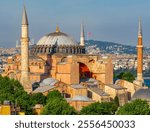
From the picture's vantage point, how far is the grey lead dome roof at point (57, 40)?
46781mm

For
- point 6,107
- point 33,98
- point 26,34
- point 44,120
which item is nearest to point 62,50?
point 26,34

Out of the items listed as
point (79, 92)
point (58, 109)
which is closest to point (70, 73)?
point (79, 92)

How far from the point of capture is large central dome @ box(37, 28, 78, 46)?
46781mm

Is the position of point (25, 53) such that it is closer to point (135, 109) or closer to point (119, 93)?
point (119, 93)

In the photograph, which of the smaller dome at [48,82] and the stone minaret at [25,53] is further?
the smaller dome at [48,82]

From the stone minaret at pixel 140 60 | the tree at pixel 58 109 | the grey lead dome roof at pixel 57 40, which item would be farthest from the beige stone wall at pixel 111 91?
the tree at pixel 58 109

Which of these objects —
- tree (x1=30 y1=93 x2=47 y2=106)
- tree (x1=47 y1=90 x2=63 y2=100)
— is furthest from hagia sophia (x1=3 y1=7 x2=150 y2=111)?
tree (x1=30 y1=93 x2=47 y2=106)

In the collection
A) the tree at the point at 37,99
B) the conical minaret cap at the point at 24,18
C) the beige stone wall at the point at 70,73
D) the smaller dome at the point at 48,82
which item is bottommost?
the tree at the point at 37,99

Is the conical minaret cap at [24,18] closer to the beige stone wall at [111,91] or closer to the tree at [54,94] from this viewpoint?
the tree at [54,94]

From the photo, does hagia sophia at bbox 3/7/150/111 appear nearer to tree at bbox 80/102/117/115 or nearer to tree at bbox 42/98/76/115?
tree at bbox 80/102/117/115

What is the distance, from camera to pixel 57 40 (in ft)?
154

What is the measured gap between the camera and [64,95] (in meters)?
40.1

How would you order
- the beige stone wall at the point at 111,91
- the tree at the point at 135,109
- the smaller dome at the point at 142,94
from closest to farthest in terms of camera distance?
the tree at the point at 135,109
the smaller dome at the point at 142,94
the beige stone wall at the point at 111,91

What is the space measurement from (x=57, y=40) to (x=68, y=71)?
5278mm
